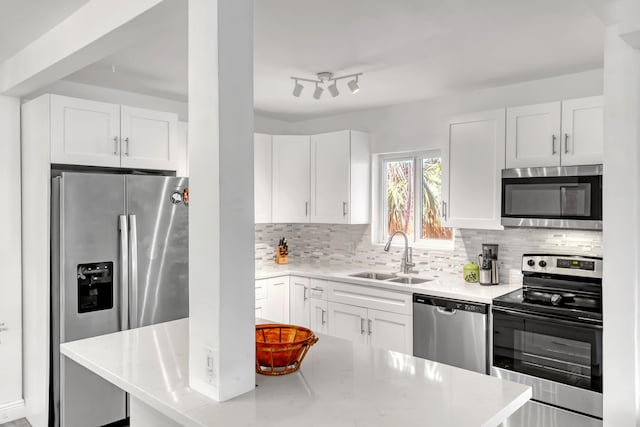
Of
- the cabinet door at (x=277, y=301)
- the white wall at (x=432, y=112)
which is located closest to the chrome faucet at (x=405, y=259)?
the white wall at (x=432, y=112)

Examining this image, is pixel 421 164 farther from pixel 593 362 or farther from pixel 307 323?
pixel 593 362

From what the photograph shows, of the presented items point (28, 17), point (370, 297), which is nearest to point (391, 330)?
point (370, 297)

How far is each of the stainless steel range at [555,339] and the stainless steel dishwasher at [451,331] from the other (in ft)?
0.35

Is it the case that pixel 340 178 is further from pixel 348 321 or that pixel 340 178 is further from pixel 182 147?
pixel 182 147

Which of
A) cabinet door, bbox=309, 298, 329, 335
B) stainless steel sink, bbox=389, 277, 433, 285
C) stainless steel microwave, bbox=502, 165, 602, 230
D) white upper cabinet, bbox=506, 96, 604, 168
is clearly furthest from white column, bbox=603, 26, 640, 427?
cabinet door, bbox=309, 298, 329, 335

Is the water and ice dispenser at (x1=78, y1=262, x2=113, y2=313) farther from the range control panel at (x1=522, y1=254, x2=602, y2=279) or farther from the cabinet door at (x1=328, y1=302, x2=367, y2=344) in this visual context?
the range control panel at (x1=522, y1=254, x2=602, y2=279)

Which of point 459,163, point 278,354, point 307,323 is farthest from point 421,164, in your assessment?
point 278,354

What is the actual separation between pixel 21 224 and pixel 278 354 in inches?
102

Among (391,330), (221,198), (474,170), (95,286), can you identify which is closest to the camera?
(221,198)

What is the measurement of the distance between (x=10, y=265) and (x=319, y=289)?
2.30 m

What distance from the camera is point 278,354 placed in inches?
62.7

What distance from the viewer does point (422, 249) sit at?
4207 millimetres

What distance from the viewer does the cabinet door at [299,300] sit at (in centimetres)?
422

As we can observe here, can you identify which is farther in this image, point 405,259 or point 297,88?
point 405,259
